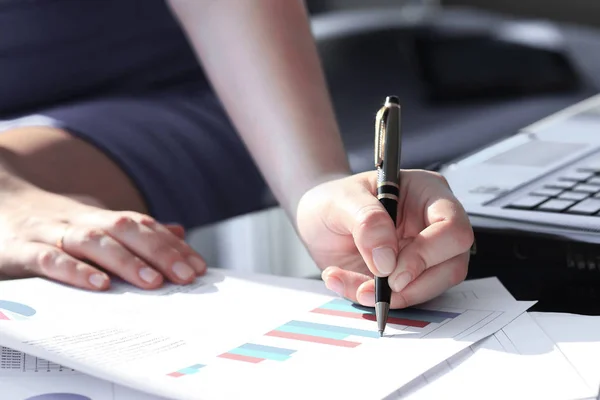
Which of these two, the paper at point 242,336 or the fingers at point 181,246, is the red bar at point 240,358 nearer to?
the paper at point 242,336

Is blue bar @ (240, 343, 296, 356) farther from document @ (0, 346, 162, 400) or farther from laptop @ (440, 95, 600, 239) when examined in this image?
laptop @ (440, 95, 600, 239)

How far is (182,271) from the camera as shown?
66cm

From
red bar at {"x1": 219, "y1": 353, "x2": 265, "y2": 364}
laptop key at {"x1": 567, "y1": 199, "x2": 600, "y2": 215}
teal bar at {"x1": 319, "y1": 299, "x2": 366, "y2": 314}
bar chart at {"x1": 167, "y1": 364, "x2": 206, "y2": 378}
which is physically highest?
laptop key at {"x1": 567, "y1": 199, "x2": 600, "y2": 215}

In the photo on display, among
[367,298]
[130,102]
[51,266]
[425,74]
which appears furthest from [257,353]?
[425,74]

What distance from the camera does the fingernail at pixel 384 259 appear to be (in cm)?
57

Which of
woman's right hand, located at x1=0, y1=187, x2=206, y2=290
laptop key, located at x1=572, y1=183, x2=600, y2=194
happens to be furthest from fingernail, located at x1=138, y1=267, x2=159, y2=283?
laptop key, located at x1=572, y1=183, x2=600, y2=194

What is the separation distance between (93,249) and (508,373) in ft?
1.07

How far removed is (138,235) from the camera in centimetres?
67

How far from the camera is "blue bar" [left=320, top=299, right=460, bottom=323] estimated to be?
0.58m

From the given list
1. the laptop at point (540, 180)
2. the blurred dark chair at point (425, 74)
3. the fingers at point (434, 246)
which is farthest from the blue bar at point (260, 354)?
the blurred dark chair at point (425, 74)

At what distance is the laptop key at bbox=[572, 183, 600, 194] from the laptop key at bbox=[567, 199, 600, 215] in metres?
0.02

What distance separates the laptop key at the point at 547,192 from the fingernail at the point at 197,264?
0.27 metres

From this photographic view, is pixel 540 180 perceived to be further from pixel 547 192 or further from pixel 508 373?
pixel 508 373

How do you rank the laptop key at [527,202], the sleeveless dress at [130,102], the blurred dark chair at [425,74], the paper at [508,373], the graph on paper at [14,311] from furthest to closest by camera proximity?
the blurred dark chair at [425,74] → the sleeveless dress at [130,102] → the laptop key at [527,202] → the graph on paper at [14,311] → the paper at [508,373]
